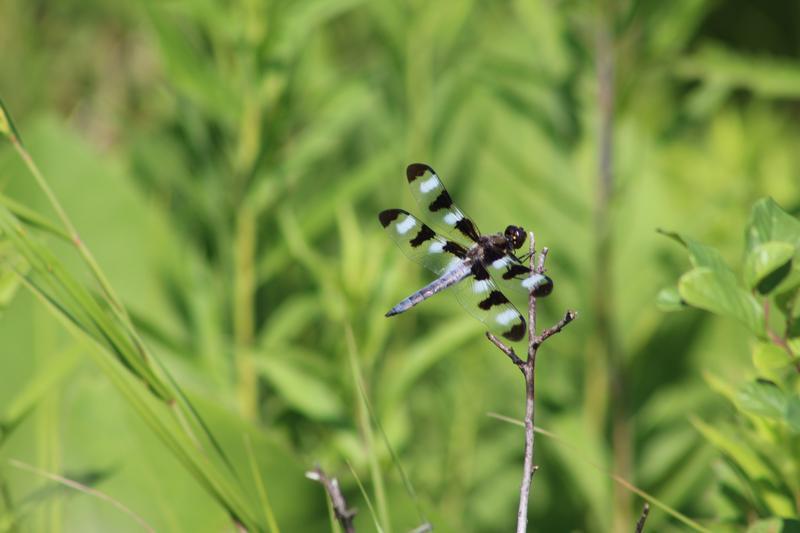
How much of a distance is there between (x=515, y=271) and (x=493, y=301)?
0.13 ft

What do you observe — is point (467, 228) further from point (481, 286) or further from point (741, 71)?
point (741, 71)

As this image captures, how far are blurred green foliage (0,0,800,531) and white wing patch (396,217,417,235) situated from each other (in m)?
0.08

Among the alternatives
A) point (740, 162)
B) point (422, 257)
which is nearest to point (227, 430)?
point (422, 257)

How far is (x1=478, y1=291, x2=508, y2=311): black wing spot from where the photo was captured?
667 millimetres

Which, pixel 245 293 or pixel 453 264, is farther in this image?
pixel 245 293

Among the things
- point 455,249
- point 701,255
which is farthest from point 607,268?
point 701,255

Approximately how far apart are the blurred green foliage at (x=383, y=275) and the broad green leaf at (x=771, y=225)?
0.54 feet

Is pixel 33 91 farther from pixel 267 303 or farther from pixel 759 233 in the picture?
pixel 759 233

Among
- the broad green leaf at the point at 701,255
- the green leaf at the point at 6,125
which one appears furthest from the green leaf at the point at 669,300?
the green leaf at the point at 6,125

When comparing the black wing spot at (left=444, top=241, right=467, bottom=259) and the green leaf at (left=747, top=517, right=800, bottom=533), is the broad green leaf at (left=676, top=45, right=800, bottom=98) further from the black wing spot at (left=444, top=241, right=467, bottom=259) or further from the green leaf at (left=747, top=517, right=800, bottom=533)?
the green leaf at (left=747, top=517, right=800, bottom=533)

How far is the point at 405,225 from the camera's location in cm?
77

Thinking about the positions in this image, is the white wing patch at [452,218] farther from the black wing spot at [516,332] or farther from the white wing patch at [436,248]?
the black wing spot at [516,332]

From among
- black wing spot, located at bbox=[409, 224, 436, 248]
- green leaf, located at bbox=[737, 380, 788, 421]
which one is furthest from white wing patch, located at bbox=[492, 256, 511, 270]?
green leaf, located at bbox=[737, 380, 788, 421]

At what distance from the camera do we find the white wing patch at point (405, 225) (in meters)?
A: 0.76
